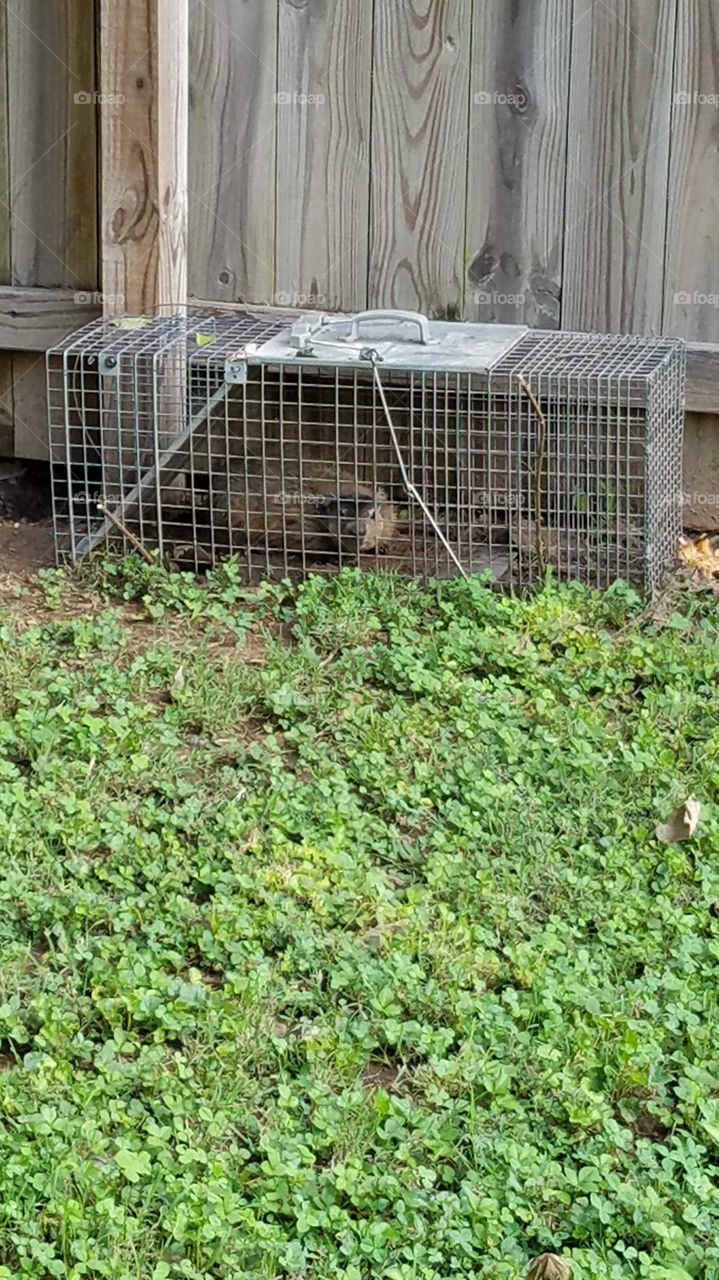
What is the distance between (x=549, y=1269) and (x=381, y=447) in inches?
130

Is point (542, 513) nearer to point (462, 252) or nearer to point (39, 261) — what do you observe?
point (462, 252)

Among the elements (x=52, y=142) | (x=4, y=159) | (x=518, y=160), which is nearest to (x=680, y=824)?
(x=518, y=160)

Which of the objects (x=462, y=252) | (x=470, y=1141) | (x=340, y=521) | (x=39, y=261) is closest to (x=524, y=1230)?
(x=470, y=1141)

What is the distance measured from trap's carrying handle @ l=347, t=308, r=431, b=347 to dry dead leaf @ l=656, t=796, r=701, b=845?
76.8 inches

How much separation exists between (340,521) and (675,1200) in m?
3.14

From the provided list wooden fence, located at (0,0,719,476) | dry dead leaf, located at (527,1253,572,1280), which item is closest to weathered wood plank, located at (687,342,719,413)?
wooden fence, located at (0,0,719,476)

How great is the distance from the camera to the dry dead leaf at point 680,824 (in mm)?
4203


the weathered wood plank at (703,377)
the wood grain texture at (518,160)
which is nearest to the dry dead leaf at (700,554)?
the weathered wood plank at (703,377)

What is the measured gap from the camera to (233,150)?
241 inches

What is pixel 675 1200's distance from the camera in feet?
9.86

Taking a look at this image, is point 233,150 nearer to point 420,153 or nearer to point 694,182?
point 420,153

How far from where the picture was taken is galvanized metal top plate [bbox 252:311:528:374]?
5.38 meters

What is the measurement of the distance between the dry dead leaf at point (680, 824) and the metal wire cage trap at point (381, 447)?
1.38 metres

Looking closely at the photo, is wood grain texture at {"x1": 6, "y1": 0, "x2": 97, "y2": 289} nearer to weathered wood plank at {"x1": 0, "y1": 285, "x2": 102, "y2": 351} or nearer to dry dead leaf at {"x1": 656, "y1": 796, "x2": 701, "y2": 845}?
weathered wood plank at {"x1": 0, "y1": 285, "x2": 102, "y2": 351}
